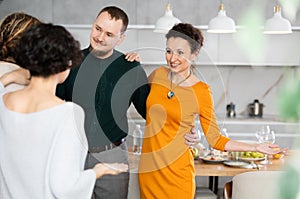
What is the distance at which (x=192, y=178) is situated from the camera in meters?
1.69

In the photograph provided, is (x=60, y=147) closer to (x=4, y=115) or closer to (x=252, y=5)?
(x=4, y=115)

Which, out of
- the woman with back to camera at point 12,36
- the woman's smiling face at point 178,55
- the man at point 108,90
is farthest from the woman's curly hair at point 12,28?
the woman's smiling face at point 178,55

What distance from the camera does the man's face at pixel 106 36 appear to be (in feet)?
2.69

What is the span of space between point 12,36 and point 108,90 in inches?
17.4

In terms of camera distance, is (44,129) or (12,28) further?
(12,28)

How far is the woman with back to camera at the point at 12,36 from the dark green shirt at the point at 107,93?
34 centimetres

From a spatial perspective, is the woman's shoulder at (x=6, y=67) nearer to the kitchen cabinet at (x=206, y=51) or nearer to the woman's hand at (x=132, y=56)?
the kitchen cabinet at (x=206, y=51)

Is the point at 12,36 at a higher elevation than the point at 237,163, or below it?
higher

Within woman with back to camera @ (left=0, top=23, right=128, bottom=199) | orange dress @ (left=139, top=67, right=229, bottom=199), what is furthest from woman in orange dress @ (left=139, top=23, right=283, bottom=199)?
woman with back to camera @ (left=0, top=23, right=128, bottom=199)

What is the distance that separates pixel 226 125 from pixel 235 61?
52 centimetres

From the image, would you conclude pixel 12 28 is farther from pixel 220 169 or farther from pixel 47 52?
pixel 220 169

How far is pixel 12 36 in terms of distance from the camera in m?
1.18

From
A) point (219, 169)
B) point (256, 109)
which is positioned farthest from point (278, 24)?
point (256, 109)

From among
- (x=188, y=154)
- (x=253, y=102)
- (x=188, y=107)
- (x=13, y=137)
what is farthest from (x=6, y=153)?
(x=253, y=102)
